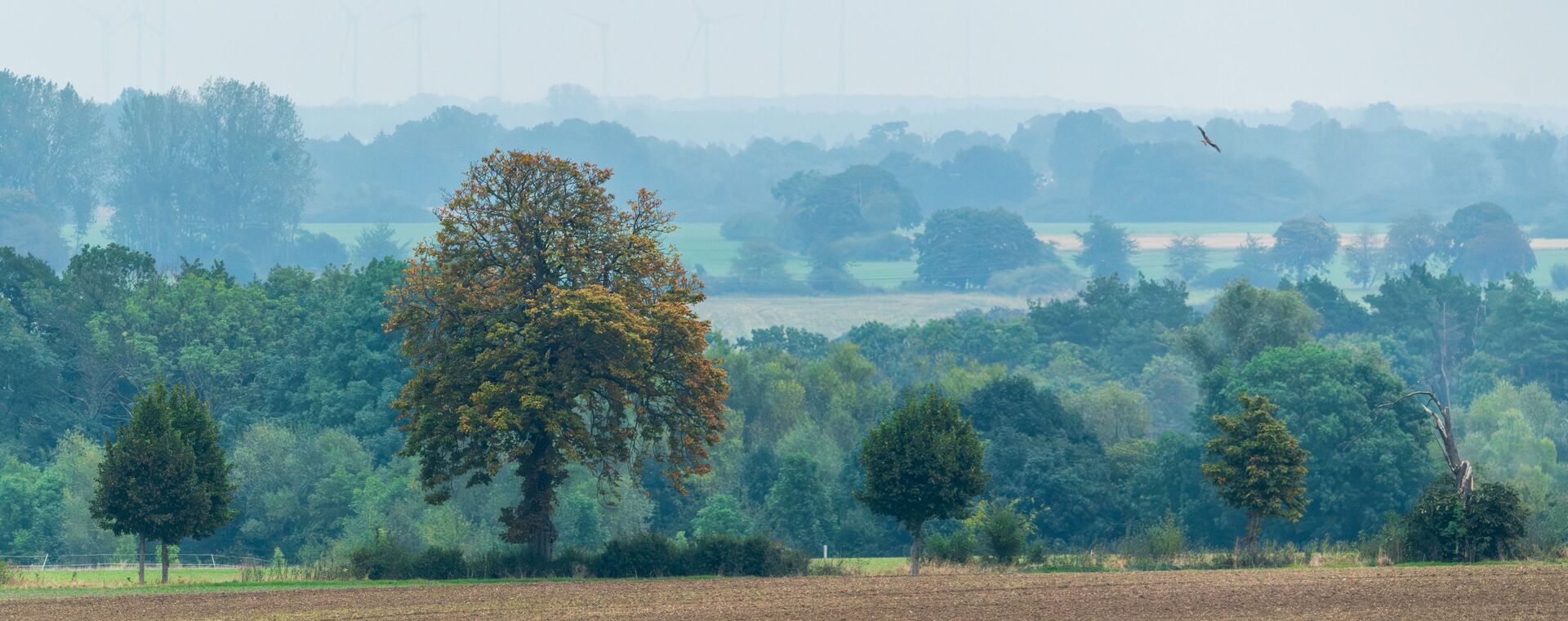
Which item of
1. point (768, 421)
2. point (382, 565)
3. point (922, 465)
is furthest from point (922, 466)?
point (768, 421)

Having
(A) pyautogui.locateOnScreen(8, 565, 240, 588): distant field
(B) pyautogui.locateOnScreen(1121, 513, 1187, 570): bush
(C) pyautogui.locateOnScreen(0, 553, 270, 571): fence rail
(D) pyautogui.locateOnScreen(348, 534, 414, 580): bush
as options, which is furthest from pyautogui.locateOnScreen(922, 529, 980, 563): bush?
(C) pyautogui.locateOnScreen(0, 553, 270, 571): fence rail

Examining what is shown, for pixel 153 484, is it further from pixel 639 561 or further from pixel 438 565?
pixel 639 561

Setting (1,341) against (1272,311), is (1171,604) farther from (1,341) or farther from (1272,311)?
(1,341)

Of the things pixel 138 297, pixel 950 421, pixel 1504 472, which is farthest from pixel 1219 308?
pixel 138 297

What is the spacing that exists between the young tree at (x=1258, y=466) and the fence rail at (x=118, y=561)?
38.0m

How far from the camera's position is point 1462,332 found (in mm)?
161500

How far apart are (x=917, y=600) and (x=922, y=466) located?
10.4 meters

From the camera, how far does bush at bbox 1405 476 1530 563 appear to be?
178 feet

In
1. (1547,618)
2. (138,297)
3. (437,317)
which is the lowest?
(1547,618)

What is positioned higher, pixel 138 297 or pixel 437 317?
pixel 138 297

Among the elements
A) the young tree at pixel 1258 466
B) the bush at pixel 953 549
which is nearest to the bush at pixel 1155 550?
the young tree at pixel 1258 466

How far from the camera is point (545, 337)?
5584 cm

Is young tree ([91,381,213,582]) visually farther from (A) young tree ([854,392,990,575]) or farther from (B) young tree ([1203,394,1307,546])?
(B) young tree ([1203,394,1307,546])

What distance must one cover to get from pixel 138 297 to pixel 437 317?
202 ft
